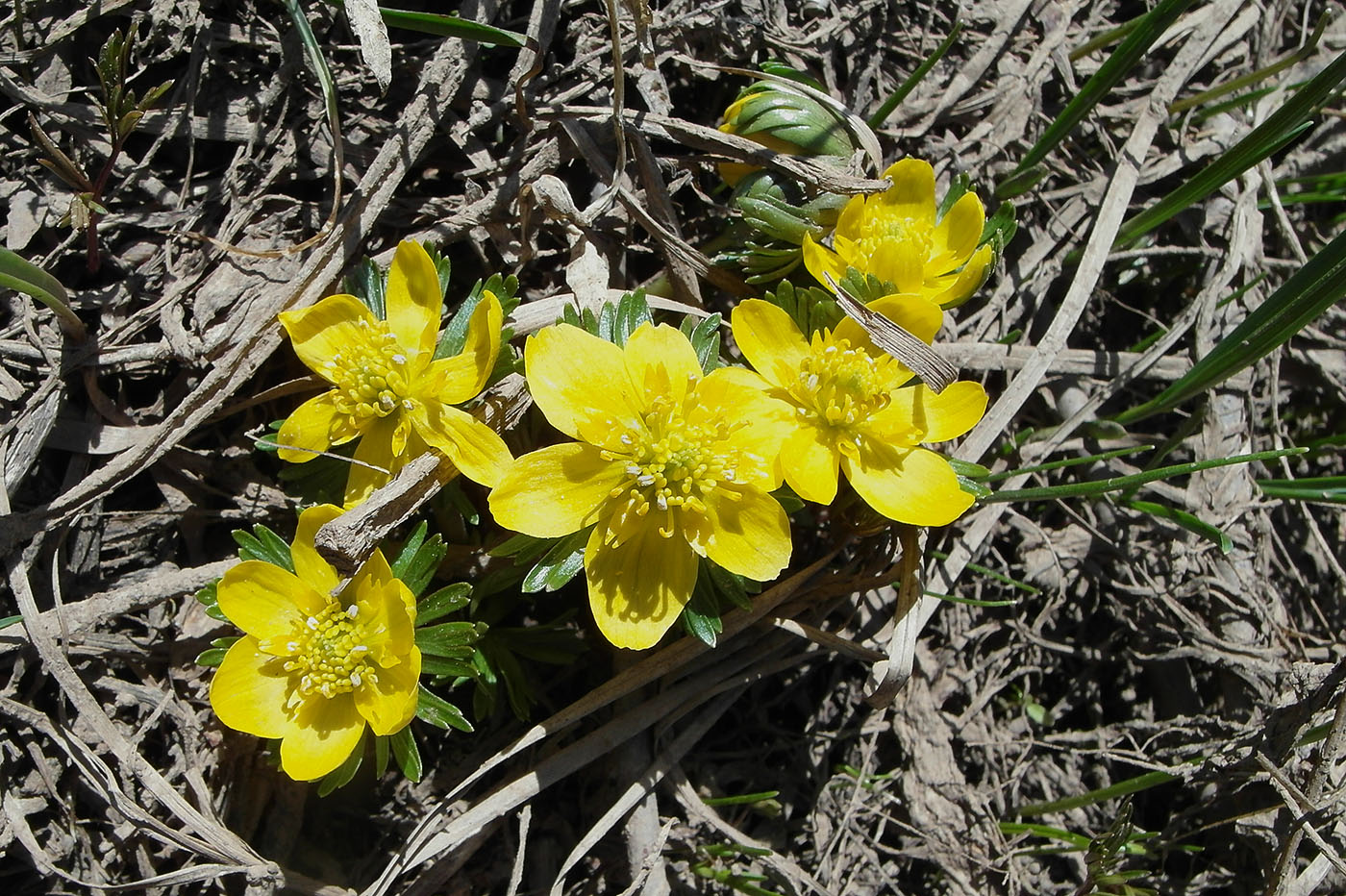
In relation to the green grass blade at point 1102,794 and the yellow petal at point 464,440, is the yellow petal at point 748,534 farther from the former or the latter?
the green grass blade at point 1102,794

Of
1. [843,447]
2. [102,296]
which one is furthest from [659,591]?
[102,296]

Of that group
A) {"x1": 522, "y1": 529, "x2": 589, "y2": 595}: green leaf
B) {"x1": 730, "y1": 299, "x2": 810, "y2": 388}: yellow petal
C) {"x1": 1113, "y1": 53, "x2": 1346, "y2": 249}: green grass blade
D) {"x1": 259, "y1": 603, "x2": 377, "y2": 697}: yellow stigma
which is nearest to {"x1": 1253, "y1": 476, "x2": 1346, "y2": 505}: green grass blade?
{"x1": 1113, "y1": 53, "x2": 1346, "y2": 249}: green grass blade

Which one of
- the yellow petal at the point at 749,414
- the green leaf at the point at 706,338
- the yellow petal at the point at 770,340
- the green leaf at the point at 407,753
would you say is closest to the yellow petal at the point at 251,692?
the green leaf at the point at 407,753

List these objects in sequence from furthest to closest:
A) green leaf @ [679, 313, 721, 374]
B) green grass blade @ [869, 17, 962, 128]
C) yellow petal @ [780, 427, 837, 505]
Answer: green grass blade @ [869, 17, 962, 128] < green leaf @ [679, 313, 721, 374] < yellow petal @ [780, 427, 837, 505]

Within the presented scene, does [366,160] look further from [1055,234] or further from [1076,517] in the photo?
[1076,517]

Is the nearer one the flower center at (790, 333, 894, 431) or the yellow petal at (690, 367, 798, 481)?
the yellow petal at (690, 367, 798, 481)

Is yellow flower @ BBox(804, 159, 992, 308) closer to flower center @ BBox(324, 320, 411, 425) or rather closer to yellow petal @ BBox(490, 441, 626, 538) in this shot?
yellow petal @ BBox(490, 441, 626, 538)

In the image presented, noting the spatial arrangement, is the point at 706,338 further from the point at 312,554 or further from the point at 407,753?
the point at 407,753
